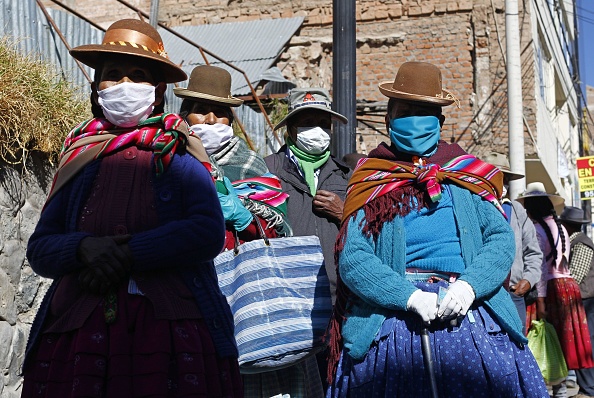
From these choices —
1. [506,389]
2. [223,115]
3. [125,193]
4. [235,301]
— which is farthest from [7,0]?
[506,389]

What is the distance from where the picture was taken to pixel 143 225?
346 cm

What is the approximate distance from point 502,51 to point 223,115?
15.1m

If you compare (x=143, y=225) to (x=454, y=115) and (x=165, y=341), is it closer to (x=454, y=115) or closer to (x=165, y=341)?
(x=165, y=341)

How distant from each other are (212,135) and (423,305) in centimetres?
198

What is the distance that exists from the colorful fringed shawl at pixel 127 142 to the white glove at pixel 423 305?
108cm

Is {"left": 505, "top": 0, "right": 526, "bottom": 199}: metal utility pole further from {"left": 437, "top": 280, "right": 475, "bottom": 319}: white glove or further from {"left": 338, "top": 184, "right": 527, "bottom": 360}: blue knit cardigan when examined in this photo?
{"left": 437, "top": 280, "right": 475, "bottom": 319}: white glove

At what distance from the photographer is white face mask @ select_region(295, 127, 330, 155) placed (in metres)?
6.00

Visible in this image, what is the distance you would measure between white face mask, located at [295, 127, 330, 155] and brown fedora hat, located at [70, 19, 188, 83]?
225 cm

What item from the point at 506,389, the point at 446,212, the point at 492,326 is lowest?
the point at 506,389

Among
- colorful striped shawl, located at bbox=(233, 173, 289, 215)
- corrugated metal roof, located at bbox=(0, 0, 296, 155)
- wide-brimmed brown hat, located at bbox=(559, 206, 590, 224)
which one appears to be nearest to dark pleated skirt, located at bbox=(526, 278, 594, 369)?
wide-brimmed brown hat, located at bbox=(559, 206, 590, 224)

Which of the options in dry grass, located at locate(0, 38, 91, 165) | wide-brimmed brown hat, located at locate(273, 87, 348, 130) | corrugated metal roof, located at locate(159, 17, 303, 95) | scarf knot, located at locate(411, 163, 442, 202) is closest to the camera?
scarf knot, located at locate(411, 163, 442, 202)

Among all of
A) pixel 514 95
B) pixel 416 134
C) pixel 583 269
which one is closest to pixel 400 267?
pixel 416 134

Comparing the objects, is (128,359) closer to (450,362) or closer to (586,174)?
(450,362)

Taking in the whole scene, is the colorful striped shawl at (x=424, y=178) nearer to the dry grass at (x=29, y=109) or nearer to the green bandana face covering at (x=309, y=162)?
the green bandana face covering at (x=309, y=162)
